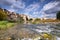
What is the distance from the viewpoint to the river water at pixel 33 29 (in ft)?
10.4

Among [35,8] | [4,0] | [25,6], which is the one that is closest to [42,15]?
[35,8]

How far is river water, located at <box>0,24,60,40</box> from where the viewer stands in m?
3.17

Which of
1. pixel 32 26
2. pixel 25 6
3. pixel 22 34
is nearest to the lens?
pixel 22 34

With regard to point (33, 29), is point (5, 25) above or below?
above

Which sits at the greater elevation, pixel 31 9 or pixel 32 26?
pixel 31 9

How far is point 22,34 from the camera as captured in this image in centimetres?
317

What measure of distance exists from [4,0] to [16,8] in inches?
15.6

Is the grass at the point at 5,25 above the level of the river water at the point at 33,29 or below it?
above

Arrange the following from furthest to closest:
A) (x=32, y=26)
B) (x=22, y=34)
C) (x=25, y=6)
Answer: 1. (x=25, y=6)
2. (x=32, y=26)
3. (x=22, y=34)

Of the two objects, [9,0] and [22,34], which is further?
[9,0]

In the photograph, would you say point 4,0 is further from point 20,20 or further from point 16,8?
point 20,20

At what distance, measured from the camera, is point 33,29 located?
337cm

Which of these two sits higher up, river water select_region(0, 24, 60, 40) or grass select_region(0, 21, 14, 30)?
grass select_region(0, 21, 14, 30)

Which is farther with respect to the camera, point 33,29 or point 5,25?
point 33,29
